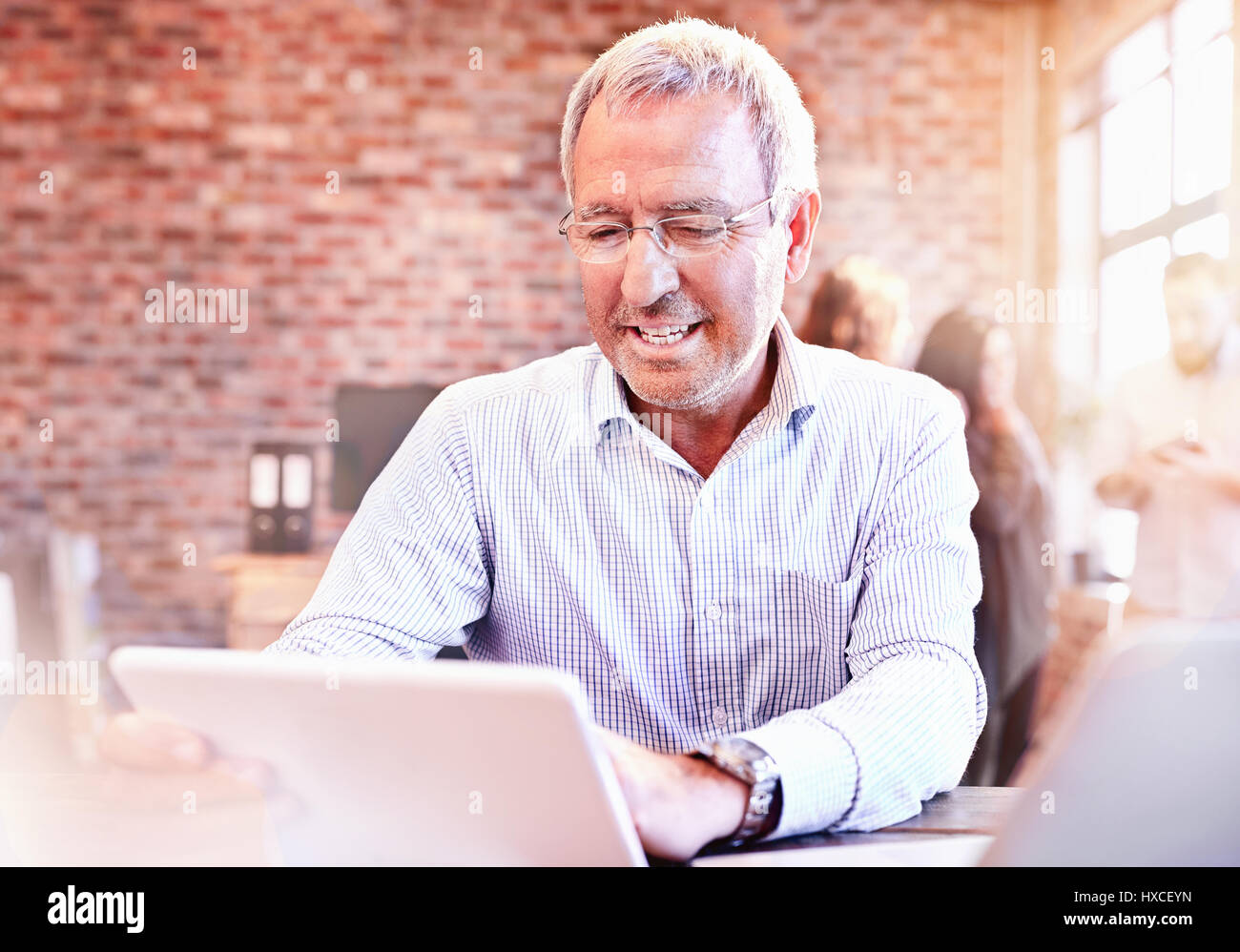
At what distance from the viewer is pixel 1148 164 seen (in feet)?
12.5

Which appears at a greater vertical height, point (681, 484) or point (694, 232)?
point (694, 232)

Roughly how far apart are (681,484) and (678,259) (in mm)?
240

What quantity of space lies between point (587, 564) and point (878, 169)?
132 inches

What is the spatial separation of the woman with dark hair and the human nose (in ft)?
6.56

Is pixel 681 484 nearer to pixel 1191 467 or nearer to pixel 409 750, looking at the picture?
pixel 409 750

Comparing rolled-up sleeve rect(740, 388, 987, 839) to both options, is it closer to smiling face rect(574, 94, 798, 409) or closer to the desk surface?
the desk surface

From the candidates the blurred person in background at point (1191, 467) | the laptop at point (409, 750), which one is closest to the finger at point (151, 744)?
the laptop at point (409, 750)

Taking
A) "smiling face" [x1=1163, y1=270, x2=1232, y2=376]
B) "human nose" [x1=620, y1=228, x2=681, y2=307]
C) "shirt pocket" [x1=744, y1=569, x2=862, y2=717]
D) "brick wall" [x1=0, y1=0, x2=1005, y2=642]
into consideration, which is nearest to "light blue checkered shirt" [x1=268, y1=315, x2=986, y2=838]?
"shirt pocket" [x1=744, y1=569, x2=862, y2=717]

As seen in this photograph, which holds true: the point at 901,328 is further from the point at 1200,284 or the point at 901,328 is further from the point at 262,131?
the point at 262,131

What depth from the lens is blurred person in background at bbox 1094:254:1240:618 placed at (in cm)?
235

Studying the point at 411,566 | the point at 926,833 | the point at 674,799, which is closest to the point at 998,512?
the point at 411,566

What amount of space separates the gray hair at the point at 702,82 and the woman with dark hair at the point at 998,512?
1.89m

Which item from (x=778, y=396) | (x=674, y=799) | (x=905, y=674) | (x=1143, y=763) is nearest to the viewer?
(x=1143, y=763)
